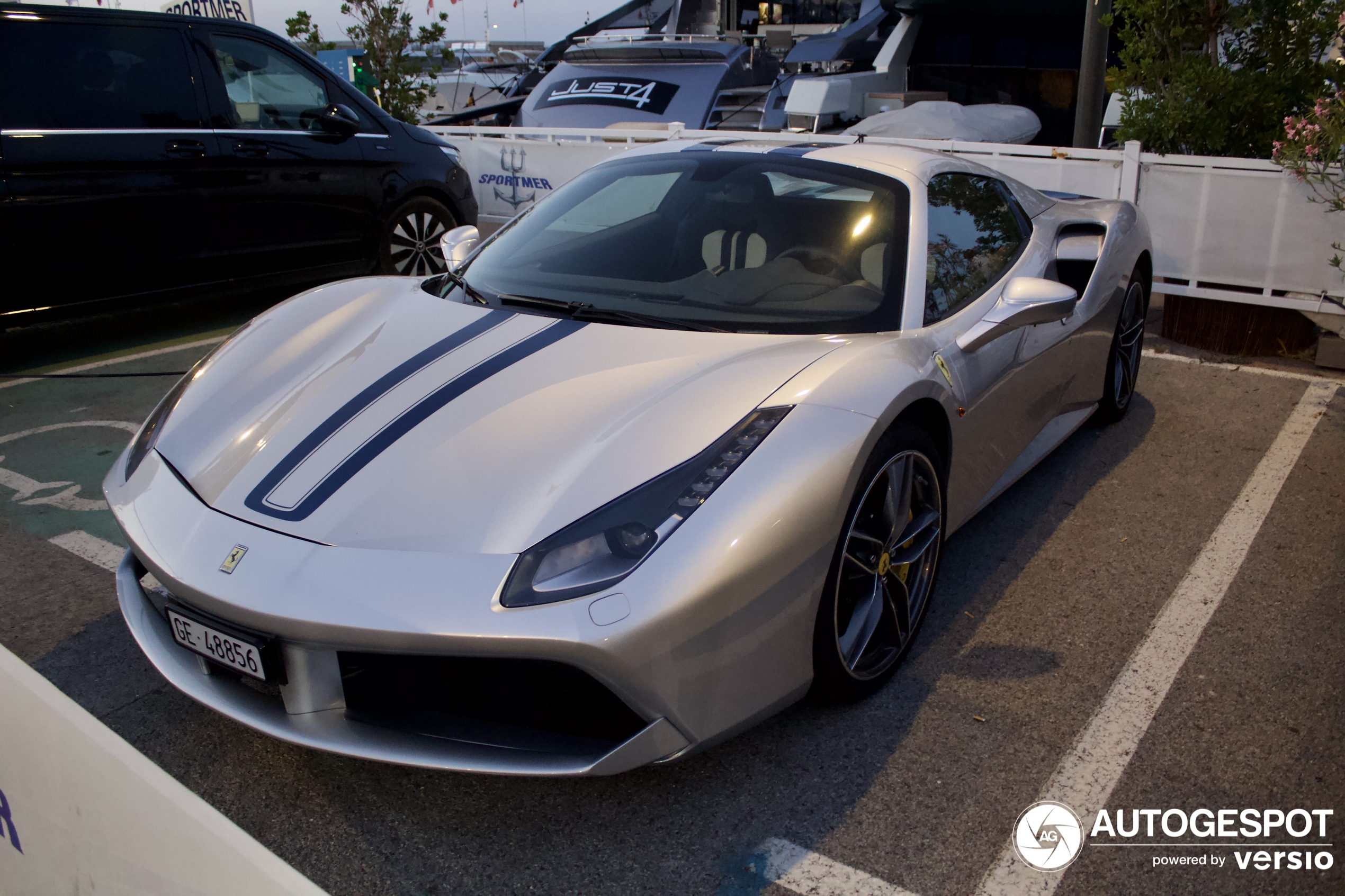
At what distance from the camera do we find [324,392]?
2.53 metres

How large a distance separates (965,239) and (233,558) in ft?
7.76

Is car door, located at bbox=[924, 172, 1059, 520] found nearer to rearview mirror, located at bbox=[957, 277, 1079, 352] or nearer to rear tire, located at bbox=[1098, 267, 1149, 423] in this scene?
rearview mirror, located at bbox=[957, 277, 1079, 352]

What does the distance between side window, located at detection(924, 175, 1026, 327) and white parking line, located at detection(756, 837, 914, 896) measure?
148cm

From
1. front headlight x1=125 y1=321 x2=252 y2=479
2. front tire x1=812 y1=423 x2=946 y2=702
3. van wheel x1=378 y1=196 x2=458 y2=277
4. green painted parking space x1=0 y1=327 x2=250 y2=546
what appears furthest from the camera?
van wheel x1=378 y1=196 x2=458 y2=277

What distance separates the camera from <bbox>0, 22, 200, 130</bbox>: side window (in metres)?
5.00

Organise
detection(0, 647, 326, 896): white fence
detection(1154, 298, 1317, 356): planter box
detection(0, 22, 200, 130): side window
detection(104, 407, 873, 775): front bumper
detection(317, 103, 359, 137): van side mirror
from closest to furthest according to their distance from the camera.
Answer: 1. detection(0, 647, 326, 896): white fence
2. detection(104, 407, 873, 775): front bumper
3. detection(0, 22, 200, 130): side window
4. detection(1154, 298, 1317, 356): planter box
5. detection(317, 103, 359, 137): van side mirror

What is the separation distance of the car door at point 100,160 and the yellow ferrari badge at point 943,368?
4530 millimetres

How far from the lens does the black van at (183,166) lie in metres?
5.05

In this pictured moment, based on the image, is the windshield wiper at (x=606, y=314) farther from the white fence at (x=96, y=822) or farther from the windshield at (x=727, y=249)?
the white fence at (x=96, y=822)

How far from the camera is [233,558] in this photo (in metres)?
2.02

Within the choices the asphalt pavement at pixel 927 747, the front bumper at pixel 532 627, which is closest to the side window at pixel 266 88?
the asphalt pavement at pixel 927 747

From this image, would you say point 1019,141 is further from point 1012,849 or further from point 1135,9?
point 1012,849

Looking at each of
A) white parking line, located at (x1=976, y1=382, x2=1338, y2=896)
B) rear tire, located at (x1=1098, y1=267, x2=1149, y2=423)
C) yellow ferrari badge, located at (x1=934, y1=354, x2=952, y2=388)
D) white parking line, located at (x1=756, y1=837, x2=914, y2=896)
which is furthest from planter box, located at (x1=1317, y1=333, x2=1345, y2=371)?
white parking line, located at (x1=756, y1=837, x2=914, y2=896)

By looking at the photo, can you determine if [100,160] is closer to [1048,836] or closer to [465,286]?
[465,286]
